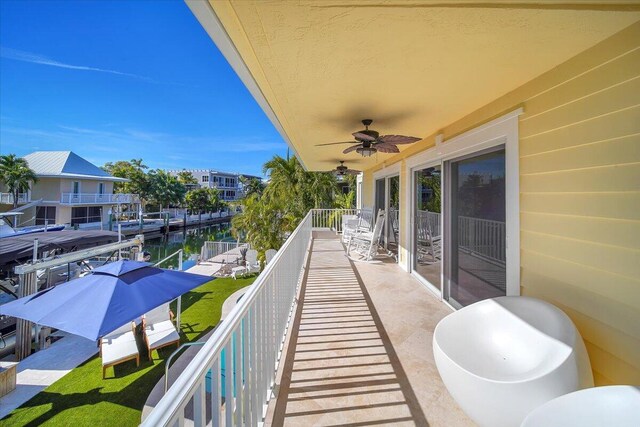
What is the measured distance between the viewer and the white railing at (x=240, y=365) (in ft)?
2.72

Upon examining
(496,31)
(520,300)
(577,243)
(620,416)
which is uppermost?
(496,31)

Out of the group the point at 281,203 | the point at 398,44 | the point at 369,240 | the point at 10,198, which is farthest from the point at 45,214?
the point at 398,44

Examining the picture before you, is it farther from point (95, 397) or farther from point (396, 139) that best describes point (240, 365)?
point (95, 397)

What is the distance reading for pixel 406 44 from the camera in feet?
5.89

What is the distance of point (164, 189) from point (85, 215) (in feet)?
32.2

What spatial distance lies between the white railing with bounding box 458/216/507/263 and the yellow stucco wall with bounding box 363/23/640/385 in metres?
0.41

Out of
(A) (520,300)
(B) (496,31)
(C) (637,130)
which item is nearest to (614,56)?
(C) (637,130)

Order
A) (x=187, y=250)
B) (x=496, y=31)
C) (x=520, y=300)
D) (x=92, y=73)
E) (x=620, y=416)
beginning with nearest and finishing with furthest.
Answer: (x=620, y=416), (x=496, y=31), (x=520, y=300), (x=187, y=250), (x=92, y=73)

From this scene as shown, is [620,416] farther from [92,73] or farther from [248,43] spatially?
[92,73]

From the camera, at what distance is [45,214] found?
22156mm

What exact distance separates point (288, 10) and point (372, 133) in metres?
2.00

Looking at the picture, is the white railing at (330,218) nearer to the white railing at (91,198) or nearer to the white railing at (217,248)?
the white railing at (217,248)

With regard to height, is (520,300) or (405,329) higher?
(520,300)

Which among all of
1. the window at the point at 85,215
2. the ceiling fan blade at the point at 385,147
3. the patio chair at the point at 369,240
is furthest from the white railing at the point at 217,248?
the ceiling fan blade at the point at 385,147
